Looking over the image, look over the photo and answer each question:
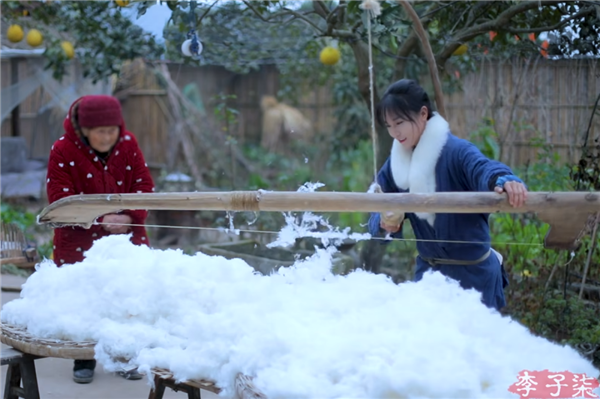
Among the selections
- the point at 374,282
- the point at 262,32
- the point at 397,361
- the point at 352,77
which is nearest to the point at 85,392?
the point at 374,282

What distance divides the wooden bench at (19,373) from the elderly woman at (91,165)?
27.5 inches

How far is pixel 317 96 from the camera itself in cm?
1035

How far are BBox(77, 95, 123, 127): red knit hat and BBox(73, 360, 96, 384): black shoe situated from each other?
1.28 meters

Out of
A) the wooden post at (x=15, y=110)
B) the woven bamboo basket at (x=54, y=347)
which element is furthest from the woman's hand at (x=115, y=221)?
the wooden post at (x=15, y=110)

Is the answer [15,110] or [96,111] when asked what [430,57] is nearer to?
[96,111]

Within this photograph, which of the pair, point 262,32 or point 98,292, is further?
point 262,32

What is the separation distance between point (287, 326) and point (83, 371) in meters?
2.15

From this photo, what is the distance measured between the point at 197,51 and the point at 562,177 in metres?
2.42

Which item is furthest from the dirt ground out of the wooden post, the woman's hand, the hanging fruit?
the wooden post

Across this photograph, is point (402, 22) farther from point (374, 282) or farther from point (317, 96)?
point (317, 96)

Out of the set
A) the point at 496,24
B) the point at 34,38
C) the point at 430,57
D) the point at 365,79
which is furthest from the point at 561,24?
the point at 34,38

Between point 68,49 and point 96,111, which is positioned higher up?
point 68,49

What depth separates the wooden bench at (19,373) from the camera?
2355 millimetres

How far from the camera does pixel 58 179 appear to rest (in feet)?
10.8
